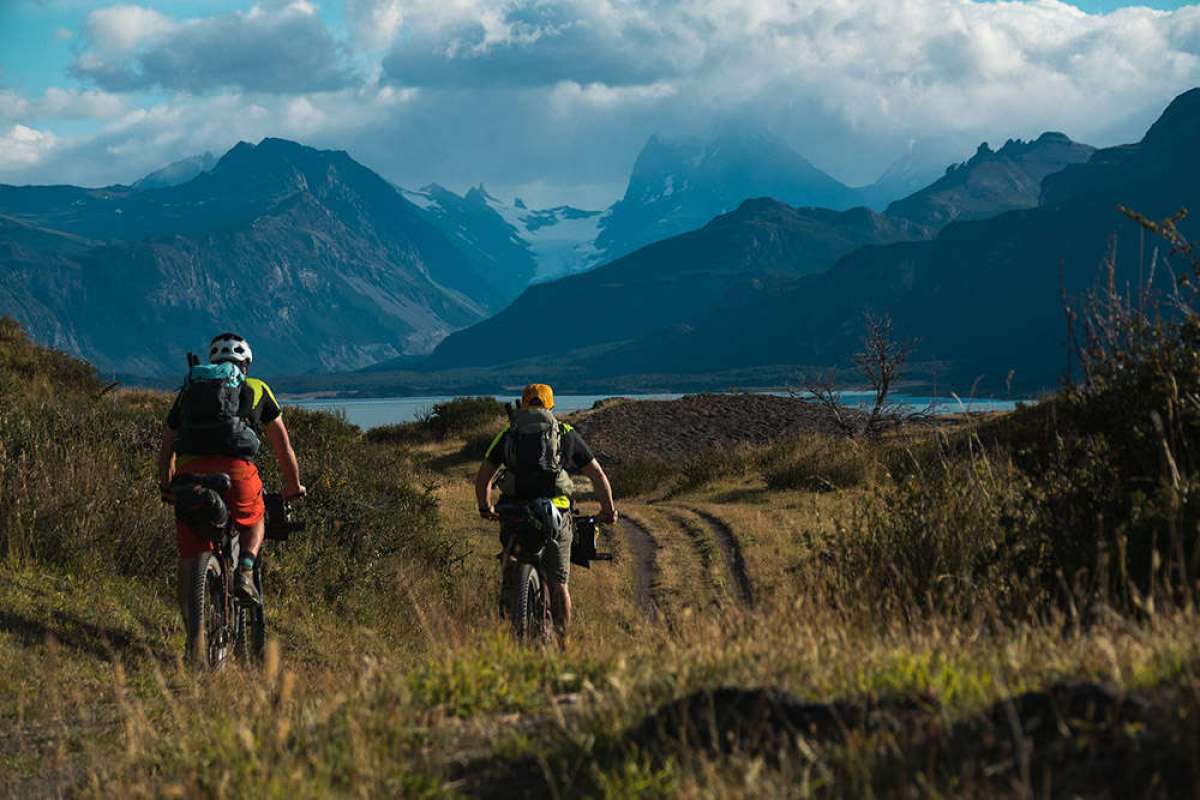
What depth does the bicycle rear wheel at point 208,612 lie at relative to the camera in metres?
8.36

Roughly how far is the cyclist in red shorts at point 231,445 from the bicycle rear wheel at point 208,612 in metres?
0.09

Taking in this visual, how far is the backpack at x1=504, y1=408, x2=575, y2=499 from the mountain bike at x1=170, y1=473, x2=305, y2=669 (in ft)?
5.97

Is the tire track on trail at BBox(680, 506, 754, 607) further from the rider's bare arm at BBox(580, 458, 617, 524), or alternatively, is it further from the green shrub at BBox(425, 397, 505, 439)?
the green shrub at BBox(425, 397, 505, 439)

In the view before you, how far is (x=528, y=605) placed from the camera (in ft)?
30.2

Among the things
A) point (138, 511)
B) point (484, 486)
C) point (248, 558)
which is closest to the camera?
point (248, 558)

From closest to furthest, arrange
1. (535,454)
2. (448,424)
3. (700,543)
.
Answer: (535,454), (700,543), (448,424)

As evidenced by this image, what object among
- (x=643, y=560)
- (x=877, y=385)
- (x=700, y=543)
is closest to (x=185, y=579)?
(x=643, y=560)

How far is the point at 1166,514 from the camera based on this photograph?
6609 millimetres

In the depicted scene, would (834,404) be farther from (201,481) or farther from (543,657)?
(543,657)

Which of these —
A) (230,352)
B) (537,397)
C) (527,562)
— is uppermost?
(230,352)

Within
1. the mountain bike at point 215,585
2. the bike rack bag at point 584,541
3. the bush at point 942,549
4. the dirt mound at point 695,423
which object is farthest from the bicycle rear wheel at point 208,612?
the dirt mound at point 695,423

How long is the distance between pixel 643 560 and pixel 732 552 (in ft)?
4.78

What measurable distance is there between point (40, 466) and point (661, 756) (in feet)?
Answer: 29.1

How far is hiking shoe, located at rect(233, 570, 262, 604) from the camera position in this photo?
8.86 meters
